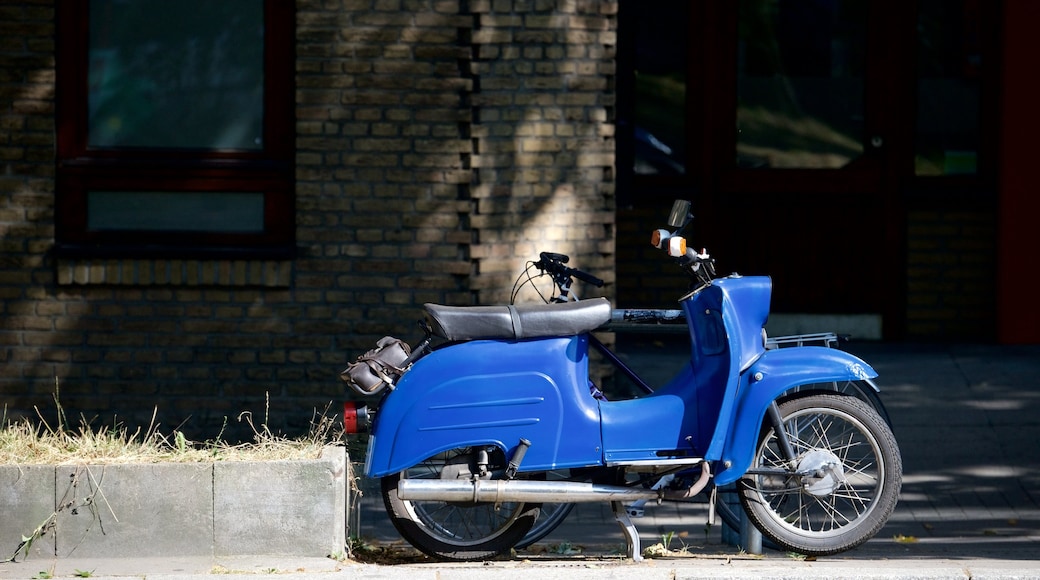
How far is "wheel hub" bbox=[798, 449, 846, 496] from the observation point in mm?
5418

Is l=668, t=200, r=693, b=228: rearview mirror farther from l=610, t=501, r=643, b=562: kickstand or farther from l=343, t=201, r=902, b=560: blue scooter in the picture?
l=610, t=501, r=643, b=562: kickstand

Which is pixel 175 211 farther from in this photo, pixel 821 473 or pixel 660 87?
pixel 821 473

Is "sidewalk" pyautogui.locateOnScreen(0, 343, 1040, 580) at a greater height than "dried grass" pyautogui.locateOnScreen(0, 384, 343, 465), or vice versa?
"dried grass" pyautogui.locateOnScreen(0, 384, 343, 465)

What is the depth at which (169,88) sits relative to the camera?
820 cm

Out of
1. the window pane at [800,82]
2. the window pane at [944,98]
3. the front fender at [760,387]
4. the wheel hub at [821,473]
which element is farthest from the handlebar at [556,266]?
the window pane at [944,98]

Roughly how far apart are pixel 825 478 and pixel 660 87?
17.6 ft

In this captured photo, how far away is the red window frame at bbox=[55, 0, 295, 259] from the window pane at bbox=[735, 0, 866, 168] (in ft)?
12.2

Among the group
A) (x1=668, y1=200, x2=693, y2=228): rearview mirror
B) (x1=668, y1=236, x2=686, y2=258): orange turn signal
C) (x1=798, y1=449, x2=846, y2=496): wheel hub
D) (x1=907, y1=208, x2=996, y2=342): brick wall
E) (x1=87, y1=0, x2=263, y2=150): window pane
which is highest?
(x1=87, y1=0, x2=263, y2=150): window pane

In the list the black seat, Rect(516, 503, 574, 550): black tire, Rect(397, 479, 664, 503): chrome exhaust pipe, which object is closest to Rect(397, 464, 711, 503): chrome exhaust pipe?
Rect(397, 479, 664, 503): chrome exhaust pipe

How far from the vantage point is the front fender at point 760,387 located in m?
5.33

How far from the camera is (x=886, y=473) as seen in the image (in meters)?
5.43

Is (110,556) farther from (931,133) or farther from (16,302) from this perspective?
(931,133)

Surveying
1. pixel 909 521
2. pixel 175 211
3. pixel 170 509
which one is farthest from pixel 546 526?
pixel 175 211

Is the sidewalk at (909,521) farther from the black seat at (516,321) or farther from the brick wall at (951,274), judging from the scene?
the black seat at (516,321)
